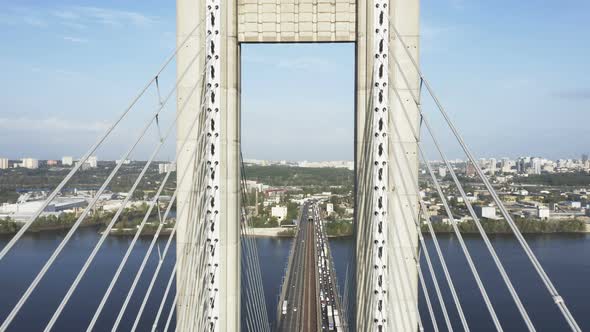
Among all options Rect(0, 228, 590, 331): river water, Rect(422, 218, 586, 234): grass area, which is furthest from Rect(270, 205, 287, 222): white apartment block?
Rect(0, 228, 590, 331): river water

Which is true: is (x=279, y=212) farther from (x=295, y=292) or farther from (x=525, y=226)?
(x=295, y=292)

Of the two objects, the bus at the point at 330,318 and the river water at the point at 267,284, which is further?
the bus at the point at 330,318

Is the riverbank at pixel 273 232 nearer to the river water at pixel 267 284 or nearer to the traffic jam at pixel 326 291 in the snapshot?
the traffic jam at pixel 326 291

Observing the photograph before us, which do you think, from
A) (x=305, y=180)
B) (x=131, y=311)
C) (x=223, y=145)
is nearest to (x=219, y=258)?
(x=223, y=145)

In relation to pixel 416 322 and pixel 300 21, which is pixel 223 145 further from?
pixel 416 322

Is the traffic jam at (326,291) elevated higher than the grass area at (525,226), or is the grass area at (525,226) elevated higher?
the grass area at (525,226)

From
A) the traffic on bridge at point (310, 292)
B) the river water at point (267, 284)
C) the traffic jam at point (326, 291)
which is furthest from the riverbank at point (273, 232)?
the river water at point (267, 284)
